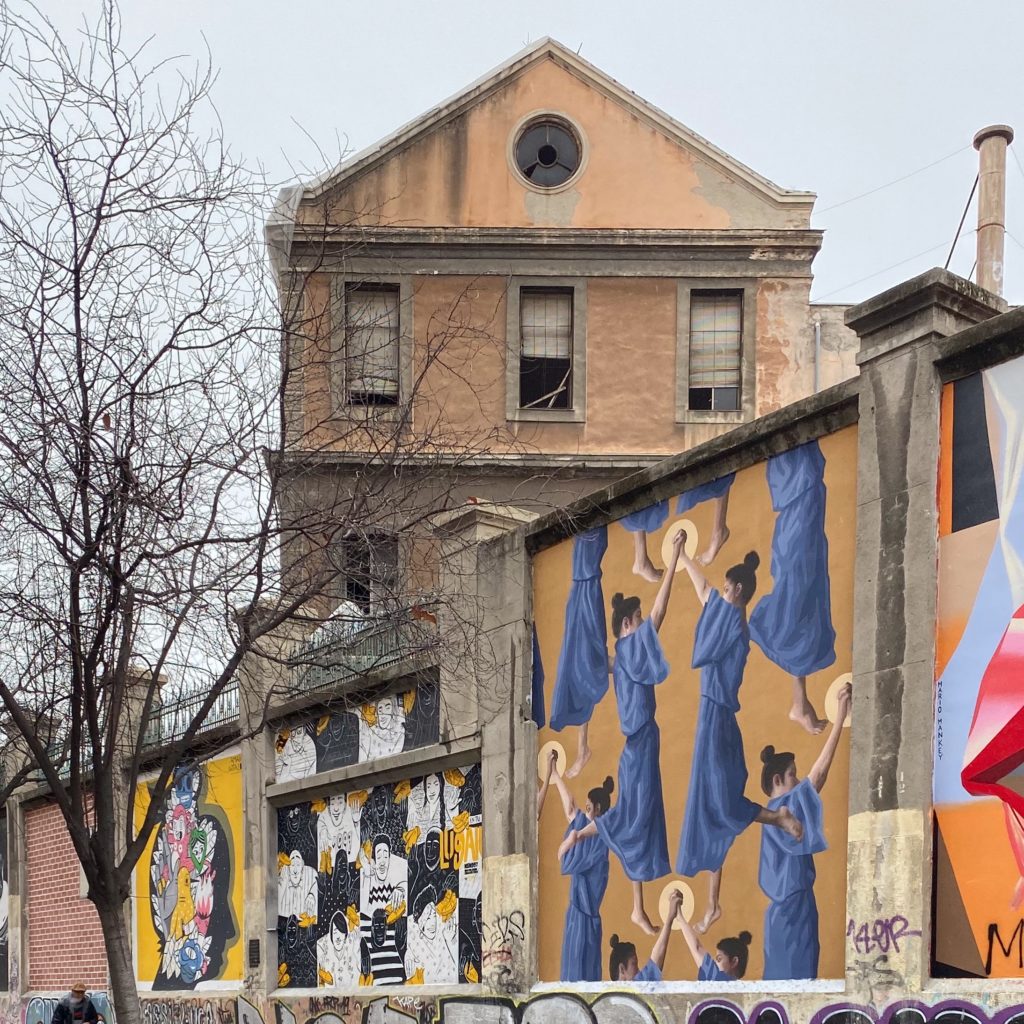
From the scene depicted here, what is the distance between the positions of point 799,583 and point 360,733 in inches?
234

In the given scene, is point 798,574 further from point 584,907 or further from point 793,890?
point 584,907

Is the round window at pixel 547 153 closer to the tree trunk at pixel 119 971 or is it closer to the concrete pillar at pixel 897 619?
the concrete pillar at pixel 897 619

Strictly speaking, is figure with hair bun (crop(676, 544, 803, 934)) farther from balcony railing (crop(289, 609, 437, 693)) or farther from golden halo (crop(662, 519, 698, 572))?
balcony railing (crop(289, 609, 437, 693))

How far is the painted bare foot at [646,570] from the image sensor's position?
10719 mm

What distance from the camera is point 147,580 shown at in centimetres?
1038

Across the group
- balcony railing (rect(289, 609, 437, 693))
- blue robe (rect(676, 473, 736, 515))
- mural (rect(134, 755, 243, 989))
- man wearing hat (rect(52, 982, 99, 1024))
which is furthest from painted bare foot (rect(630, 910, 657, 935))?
man wearing hat (rect(52, 982, 99, 1024))

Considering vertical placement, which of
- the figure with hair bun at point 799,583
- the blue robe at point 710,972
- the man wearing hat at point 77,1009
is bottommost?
the man wearing hat at point 77,1009

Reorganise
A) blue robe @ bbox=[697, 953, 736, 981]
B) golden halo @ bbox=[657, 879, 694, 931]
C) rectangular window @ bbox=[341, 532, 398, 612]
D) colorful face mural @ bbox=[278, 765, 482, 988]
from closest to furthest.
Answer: blue robe @ bbox=[697, 953, 736, 981]
golden halo @ bbox=[657, 879, 694, 931]
rectangular window @ bbox=[341, 532, 398, 612]
colorful face mural @ bbox=[278, 765, 482, 988]

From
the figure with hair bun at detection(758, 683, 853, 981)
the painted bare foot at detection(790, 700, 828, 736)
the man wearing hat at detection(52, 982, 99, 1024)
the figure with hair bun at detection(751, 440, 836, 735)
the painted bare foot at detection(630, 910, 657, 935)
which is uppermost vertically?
the figure with hair bun at detection(751, 440, 836, 735)

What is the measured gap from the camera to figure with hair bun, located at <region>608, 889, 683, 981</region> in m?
10.1

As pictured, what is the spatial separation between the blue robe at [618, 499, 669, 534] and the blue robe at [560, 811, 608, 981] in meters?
2.29

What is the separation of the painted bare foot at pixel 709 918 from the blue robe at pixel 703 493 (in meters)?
2.81

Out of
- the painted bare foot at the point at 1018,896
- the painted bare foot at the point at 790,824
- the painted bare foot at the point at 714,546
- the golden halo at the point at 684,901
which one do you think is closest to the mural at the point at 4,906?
the golden halo at the point at 684,901

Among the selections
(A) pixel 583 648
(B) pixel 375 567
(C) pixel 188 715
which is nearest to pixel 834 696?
(A) pixel 583 648
